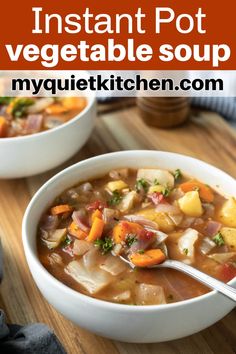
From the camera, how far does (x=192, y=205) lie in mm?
2914

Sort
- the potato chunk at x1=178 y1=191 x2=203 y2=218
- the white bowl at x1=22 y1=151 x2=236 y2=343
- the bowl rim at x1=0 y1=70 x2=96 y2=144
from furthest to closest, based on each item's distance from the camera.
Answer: the bowl rim at x1=0 y1=70 x2=96 y2=144, the potato chunk at x1=178 y1=191 x2=203 y2=218, the white bowl at x1=22 y1=151 x2=236 y2=343

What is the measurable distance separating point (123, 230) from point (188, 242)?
0.29 meters

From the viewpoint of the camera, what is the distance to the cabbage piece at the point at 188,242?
2689 mm

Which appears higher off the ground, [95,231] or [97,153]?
[95,231]

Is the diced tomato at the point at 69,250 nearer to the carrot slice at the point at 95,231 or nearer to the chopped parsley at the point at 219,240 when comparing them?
the carrot slice at the point at 95,231

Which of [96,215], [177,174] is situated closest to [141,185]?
[177,174]

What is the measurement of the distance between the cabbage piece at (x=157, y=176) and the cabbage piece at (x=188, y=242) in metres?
0.39

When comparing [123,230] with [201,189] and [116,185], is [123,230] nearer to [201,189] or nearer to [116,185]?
[116,185]

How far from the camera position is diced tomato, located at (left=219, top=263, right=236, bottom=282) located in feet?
8.48

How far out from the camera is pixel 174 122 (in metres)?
4.05

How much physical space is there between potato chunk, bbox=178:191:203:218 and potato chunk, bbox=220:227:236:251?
6.7 inches

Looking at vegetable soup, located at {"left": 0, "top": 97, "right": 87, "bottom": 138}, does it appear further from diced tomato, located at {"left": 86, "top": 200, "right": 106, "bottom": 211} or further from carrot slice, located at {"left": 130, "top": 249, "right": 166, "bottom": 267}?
carrot slice, located at {"left": 130, "top": 249, "right": 166, "bottom": 267}

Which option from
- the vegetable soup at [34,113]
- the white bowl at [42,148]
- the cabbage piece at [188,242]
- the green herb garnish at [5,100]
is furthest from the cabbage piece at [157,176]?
the green herb garnish at [5,100]

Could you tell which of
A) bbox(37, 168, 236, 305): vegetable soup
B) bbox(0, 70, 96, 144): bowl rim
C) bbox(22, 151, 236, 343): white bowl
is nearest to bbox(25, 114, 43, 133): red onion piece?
bbox(0, 70, 96, 144): bowl rim
